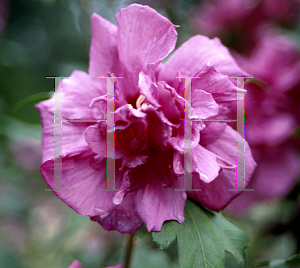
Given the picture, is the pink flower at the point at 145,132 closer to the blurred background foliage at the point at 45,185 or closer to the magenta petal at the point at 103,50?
the magenta petal at the point at 103,50

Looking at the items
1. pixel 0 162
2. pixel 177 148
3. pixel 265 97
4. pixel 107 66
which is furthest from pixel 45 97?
pixel 0 162

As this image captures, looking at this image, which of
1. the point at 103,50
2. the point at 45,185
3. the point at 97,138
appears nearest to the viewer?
the point at 97,138

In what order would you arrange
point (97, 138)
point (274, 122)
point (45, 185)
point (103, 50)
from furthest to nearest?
point (45, 185) → point (274, 122) → point (103, 50) → point (97, 138)

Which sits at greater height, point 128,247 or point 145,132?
point 145,132

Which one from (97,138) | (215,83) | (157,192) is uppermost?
(215,83)

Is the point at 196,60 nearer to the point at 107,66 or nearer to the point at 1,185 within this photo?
the point at 107,66

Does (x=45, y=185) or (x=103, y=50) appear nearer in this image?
(x=103, y=50)

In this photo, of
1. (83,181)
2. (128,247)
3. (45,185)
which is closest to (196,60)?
(83,181)

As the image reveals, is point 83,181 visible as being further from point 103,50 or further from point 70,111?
point 103,50
